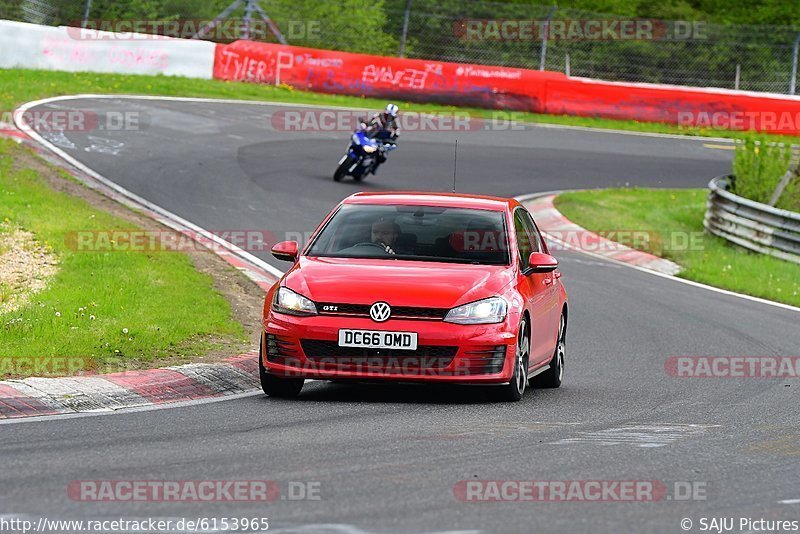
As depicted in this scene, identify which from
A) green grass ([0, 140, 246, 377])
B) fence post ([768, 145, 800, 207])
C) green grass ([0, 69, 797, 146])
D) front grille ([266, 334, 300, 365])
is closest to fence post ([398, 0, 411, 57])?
green grass ([0, 69, 797, 146])

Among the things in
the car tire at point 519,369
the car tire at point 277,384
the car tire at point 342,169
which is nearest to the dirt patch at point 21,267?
the car tire at point 277,384

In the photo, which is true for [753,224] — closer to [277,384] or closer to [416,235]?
[416,235]

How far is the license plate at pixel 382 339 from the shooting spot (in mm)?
9359

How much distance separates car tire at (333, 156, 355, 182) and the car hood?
1447 centimetres

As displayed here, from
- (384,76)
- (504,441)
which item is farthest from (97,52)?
(504,441)

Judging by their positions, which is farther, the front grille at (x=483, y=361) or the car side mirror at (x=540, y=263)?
the car side mirror at (x=540, y=263)

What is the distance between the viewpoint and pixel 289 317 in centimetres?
962

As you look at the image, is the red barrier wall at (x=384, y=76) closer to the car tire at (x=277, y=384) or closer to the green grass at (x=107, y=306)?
the green grass at (x=107, y=306)

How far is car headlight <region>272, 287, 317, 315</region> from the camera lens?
9562mm

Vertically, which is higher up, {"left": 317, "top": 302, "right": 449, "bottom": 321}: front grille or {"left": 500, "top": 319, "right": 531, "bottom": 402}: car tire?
{"left": 317, "top": 302, "right": 449, "bottom": 321}: front grille

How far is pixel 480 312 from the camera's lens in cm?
961

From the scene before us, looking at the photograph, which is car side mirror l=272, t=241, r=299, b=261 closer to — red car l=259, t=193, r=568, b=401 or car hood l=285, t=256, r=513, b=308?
red car l=259, t=193, r=568, b=401

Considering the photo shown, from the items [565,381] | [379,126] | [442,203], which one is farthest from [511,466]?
[379,126]

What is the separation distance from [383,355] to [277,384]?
0.83 m
